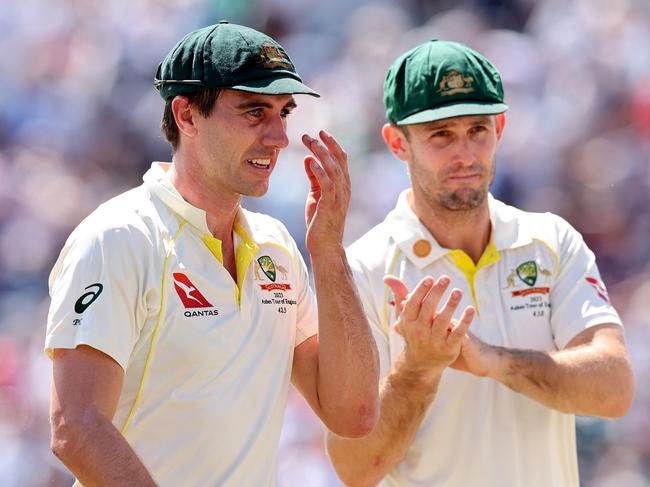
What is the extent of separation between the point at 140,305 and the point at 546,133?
16.7 feet

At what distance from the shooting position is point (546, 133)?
7566 millimetres

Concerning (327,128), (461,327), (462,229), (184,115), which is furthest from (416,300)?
(327,128)

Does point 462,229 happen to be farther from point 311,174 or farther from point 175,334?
point 175,334

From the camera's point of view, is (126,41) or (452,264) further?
(126,41)

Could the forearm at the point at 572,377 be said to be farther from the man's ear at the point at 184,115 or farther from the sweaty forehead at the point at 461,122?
the man's ear at the point at 184,115

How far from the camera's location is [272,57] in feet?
10.4

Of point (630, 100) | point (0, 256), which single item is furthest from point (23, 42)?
point (630, 100)

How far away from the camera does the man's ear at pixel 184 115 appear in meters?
3.20

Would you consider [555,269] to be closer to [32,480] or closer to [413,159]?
[413,159]

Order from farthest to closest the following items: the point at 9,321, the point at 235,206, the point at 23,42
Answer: the point at 23,42 < the point at 9,321 < the point at 235,206

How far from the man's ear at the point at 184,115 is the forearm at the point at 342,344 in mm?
489

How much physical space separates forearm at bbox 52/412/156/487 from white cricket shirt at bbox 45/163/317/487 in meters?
0.19

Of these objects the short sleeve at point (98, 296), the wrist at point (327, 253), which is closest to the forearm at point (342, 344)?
the wrist at point (327, 253)

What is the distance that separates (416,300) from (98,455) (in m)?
1.20
